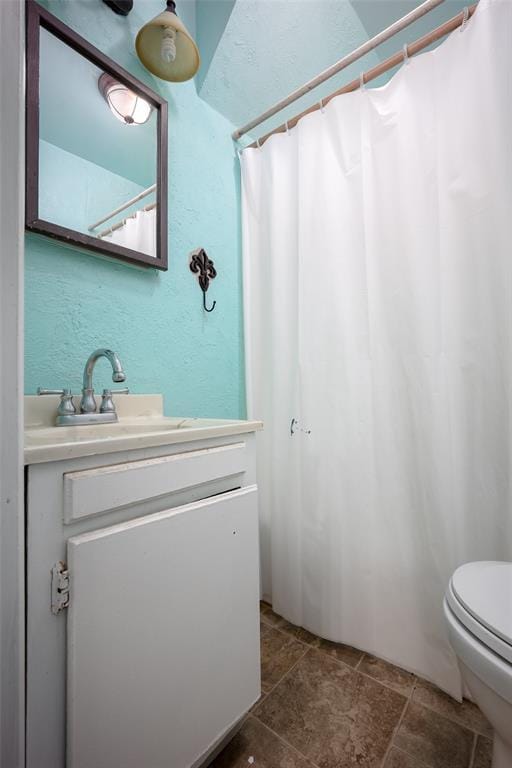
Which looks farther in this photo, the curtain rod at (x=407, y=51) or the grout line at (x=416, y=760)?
the curtain rod at (x=407, y=51)

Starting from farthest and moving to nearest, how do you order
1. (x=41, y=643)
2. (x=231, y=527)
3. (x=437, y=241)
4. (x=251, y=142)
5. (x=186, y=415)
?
(x=251, y=142)
(x=186, y=415)
(x=437, y=241)
(x=231, y=527)
(x=41, y=643)

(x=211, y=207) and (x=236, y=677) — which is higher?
(x=211, y=207)

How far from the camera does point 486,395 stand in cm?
87

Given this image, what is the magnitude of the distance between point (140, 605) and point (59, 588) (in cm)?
14

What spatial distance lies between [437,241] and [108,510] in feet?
3.57

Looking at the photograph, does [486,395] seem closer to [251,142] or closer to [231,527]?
[231,527]

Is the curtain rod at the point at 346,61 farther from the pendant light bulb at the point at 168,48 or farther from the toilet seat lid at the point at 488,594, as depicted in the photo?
the toilet seat lid at the point at 488,594

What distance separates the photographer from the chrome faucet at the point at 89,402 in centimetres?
82

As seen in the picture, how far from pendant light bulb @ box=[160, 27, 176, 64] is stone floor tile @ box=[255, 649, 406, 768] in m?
1.96

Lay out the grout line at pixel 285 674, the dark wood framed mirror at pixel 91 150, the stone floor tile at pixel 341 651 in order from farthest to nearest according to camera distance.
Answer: the stone floor tile at pixel 341 651
the grout line at pixel 285 674
the dark wood framed mirror at pixel 91 150

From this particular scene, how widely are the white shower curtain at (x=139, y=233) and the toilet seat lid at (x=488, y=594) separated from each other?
4.04 ft

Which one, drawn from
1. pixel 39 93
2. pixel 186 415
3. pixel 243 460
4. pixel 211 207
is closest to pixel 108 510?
pixel 243 460

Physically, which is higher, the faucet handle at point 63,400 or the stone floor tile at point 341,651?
the faucet handle at point 63,400

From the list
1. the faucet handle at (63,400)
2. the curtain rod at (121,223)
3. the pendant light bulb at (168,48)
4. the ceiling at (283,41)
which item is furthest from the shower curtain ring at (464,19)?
the faucet handle at (63,400)
